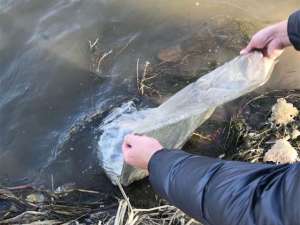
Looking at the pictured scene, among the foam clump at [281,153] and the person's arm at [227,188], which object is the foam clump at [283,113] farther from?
the person's arm at [227,188]

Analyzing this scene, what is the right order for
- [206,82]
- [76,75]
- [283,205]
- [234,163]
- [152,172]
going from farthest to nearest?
1. [76,75]
2. [206,82]
3. [152,172]
4. [234,163]
5. [283,205]

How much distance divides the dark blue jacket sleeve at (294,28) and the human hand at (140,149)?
91 centimetres

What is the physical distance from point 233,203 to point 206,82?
60.7 inches

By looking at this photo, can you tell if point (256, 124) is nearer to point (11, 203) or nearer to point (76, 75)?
point (76, 75)

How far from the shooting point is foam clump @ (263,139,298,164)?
311cm

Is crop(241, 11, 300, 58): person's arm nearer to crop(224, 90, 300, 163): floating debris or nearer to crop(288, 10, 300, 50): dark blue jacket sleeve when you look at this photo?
crop(288, 10, 300, 50): dark blue jacket sleeve

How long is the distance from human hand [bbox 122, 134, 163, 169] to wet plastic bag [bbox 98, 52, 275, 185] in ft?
1.57

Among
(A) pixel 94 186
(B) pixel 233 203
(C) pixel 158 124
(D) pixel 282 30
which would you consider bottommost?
(A) pixel 94 186

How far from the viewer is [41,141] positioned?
11.5 feet

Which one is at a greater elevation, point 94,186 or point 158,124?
point 158,124

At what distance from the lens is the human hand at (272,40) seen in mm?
2846

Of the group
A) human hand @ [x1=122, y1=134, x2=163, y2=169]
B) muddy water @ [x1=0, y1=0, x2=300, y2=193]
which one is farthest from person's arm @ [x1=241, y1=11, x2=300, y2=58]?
human hand @ [x1=122, y1=134, x2=163, y2=169]

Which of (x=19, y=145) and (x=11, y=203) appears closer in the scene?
(x=11, y=203)

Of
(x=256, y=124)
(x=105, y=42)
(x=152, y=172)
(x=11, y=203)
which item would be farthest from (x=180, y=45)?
(x=152, y=172)
